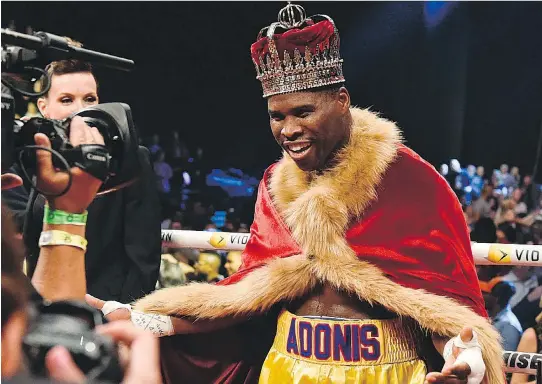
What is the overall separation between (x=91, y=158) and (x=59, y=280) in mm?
176

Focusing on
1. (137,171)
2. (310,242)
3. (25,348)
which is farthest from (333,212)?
(25,348)

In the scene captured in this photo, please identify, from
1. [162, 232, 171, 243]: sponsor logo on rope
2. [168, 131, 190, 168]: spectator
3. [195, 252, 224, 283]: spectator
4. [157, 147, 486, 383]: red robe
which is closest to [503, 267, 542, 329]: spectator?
[195, 252, 224, 283]: spectator

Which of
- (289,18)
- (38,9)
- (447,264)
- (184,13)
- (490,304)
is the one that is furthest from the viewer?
(184,13)

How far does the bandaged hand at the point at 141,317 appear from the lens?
7.12 feet

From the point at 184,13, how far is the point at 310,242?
6034 millimetres

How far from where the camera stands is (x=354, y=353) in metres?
2.09

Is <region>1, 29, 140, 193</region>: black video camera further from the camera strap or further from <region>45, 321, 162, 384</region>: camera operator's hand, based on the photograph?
<region>45, 321, 162, 384</region>: camera operator's hand

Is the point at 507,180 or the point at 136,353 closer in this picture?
the point at 136,353

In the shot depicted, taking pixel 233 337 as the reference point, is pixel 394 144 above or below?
above

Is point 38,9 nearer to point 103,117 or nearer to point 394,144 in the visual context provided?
point 394,144

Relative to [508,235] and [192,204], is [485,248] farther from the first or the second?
[192,204]

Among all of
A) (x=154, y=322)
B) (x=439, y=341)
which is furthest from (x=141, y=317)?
Result: (x=439, y=341)

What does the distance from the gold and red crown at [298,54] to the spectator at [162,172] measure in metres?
4.87

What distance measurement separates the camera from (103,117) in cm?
119
